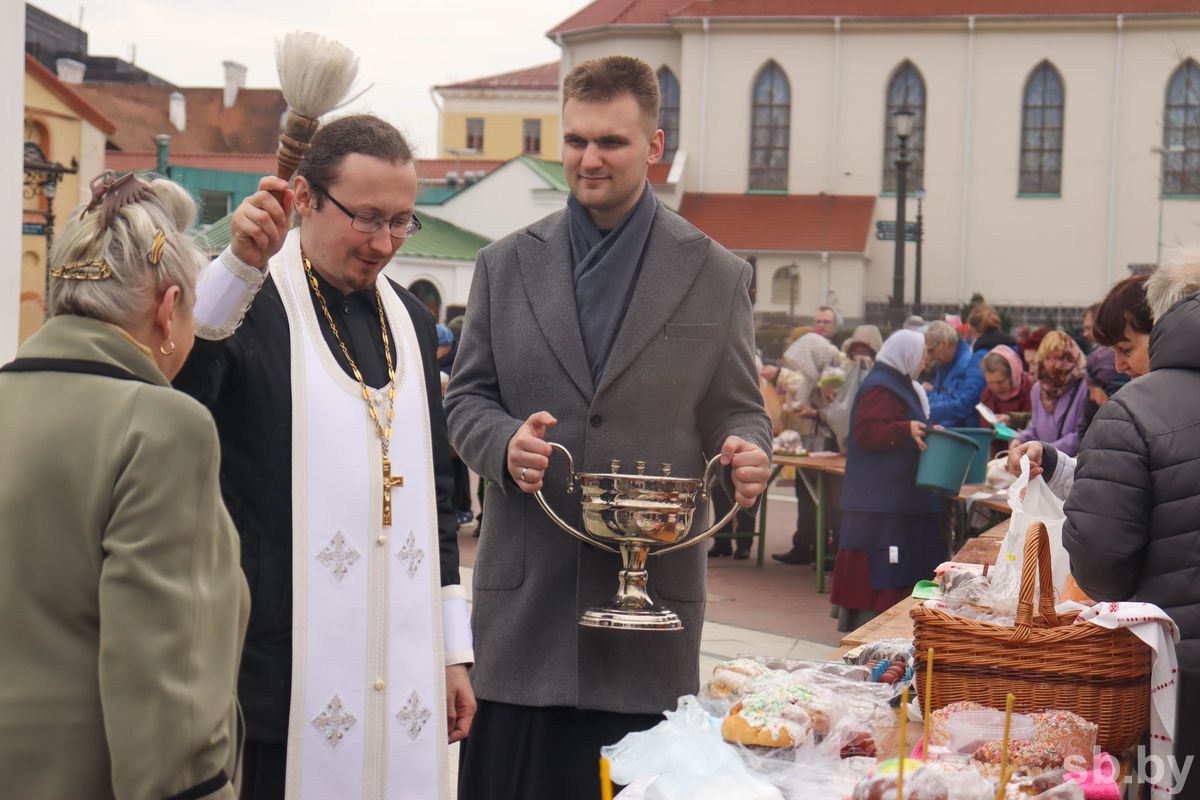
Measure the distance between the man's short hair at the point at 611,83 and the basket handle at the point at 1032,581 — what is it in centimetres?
128

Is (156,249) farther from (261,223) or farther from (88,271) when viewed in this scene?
(261,223)

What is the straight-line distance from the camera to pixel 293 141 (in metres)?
2.98

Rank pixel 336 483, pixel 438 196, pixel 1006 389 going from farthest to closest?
pixel 438 196
pixel 1006 389
pixel 336 483

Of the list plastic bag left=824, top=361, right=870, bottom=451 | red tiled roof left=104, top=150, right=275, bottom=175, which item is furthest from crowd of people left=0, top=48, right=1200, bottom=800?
red tiled roof left=104, top=150, right=275, bottom=175

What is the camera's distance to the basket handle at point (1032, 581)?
304 centimetres

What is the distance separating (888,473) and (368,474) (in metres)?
5.86

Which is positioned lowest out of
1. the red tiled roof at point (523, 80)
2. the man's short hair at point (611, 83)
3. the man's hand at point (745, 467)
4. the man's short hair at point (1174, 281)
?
the man's hand at point (745, 467)

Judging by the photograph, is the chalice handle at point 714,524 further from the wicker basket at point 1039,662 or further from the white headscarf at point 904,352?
the white headscarf at point 904,352

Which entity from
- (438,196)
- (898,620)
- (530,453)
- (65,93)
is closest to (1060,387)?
(898,620)

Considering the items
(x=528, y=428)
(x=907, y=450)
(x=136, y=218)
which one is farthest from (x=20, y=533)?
(x=907, y=450)

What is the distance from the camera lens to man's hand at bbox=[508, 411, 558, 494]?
9.89 ft

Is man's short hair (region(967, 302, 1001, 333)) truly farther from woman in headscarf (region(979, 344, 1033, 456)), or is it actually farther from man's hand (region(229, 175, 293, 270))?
man's hand (region(229, 175, 293, 270))

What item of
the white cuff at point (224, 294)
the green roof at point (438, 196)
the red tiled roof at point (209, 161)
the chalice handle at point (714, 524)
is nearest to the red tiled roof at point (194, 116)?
the red tiled roof at point (209, 161)

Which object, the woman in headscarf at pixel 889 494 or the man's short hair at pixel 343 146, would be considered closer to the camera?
the man's short hair at pixel 343 146
